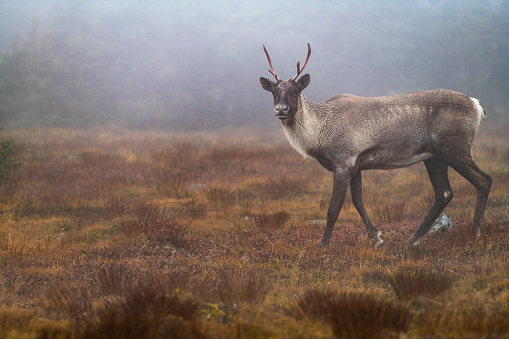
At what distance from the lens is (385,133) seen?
23.4ft

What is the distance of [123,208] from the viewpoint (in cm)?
1007

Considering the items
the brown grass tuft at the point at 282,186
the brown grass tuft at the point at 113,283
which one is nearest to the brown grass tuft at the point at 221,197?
the brown grass tuft at the point at 282,186

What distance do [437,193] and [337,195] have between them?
1.66 metres

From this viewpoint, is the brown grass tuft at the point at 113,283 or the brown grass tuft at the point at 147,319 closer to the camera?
the brown grass tuft at the point at 147,319

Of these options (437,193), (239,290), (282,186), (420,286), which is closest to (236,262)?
(239,290)

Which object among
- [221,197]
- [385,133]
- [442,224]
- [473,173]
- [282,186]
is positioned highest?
[385,133]

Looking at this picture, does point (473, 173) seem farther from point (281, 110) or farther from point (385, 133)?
point (281, 110)

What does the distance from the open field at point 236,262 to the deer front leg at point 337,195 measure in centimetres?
20

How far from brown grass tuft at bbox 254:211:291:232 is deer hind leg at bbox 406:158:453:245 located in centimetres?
212

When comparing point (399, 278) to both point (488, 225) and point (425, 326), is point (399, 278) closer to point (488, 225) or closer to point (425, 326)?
point (425, 326)

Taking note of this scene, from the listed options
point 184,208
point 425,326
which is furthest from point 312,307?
point 184,208

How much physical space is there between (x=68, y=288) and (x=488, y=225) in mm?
5603

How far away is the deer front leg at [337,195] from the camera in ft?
23.0

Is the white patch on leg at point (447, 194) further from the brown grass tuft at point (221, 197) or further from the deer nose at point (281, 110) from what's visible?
the brown grass tuft at point (221, 197)
